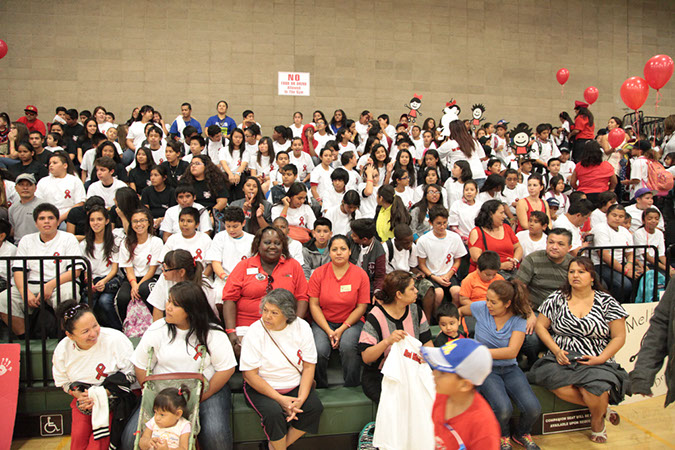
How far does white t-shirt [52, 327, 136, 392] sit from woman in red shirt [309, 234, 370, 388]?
149cm

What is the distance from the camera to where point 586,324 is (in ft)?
12.7

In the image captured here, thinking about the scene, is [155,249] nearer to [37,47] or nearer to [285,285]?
[285,285]

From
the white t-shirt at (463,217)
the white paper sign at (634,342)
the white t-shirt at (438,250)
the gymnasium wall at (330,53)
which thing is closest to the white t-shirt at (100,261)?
the white t-shirt at (438,250)

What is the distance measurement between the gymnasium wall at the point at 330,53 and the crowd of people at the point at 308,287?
5.19 metres

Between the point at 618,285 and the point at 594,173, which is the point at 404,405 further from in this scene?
the point at 594,173

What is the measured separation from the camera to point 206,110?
12727 millimetres

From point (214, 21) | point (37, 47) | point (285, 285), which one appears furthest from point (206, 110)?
point (285, 285)

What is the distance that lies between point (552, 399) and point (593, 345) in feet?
1.89

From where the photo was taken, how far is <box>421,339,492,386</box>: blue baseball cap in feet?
6.84

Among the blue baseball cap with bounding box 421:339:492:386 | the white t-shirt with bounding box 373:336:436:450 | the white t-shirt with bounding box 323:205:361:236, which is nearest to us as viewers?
the blue baseball cap with bounding box 421:339:492:386

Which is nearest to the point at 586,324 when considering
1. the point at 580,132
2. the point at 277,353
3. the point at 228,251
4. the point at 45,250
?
the point at 277,353

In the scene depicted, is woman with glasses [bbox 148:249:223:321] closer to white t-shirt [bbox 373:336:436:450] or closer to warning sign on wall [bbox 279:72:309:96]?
white t-shirt [bbox 373:336:436:450]

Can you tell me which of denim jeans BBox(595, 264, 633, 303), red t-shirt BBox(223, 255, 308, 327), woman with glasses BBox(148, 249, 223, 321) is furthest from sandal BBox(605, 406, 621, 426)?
woman with glasses BBox(148, 249, 223, 321)

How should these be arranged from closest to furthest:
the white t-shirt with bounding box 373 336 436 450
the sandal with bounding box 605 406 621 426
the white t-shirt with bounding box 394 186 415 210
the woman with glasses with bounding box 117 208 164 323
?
the white t-shirt with bounding box 373 336 436 450 → the sandal with bounding box 605 406 621 426 → the woman with glasses with bounding box 117 208 164 323 → the white t-shirt with bounding box 394 186 415 210
